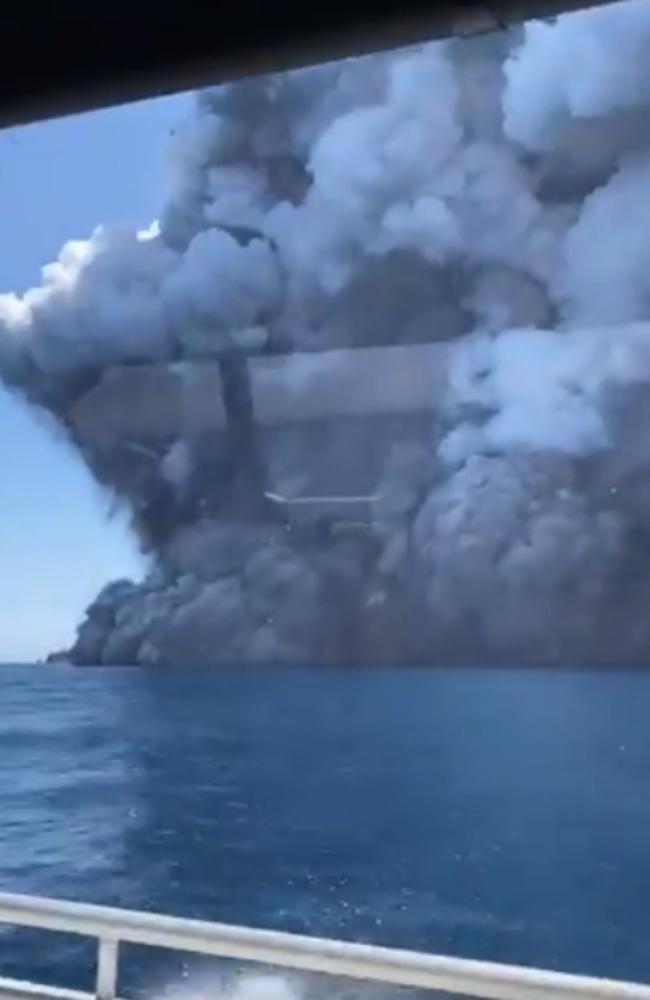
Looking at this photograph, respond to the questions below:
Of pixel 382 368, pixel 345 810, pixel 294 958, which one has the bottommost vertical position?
pixel 294 958

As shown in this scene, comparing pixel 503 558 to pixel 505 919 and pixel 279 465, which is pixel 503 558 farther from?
pixel 505 919

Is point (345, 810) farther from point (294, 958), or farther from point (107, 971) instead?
point (294, 958)

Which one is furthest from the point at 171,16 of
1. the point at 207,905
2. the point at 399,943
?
the point at 207,905

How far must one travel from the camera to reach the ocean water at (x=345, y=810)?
3383mm

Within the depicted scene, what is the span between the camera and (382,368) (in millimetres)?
3455

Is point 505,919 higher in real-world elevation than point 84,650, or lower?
lower

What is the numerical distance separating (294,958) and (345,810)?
6.82 feet

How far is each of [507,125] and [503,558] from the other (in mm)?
Result: 1300

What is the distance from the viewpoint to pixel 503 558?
3.28 m

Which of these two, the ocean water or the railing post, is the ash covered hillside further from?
the railing post

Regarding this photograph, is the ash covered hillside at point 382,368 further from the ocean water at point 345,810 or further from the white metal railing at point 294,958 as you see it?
the white metal railing at point 294,958

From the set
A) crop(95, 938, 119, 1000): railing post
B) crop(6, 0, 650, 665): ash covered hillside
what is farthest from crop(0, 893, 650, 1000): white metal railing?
crop(6, 0, 650, 665): ash covered hillside

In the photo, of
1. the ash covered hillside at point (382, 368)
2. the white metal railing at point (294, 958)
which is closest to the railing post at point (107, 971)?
the white metal railing at point (294, 958)

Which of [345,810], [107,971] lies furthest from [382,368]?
[107,971]
